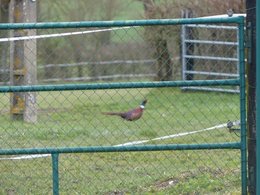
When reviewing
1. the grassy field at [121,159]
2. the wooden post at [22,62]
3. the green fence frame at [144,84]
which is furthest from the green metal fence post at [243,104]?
the wooden post at [22,62]

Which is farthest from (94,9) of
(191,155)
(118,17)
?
(191,155)

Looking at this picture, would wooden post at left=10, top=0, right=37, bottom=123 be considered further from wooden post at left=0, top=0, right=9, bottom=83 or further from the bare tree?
the bare tree

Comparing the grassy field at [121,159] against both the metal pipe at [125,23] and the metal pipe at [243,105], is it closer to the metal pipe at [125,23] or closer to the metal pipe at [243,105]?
the metal pipe at [243,105]

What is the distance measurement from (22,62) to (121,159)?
180 inches

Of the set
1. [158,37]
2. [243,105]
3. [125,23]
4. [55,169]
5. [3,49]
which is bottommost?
[55,169]

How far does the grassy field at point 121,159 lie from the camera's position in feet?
29.1

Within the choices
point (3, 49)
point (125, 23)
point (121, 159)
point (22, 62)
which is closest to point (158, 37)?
point (3, 49)

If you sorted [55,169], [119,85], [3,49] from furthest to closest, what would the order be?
[3,49] → [55,169] → [119,85]

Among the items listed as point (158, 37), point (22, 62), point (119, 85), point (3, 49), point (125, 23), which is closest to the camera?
point (125, 23)

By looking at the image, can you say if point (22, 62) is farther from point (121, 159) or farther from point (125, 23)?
point (125, 23)

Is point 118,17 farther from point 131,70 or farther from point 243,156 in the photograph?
point 243,156

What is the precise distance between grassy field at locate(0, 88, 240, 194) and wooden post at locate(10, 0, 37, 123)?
245mm

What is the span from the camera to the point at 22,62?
14508 mm

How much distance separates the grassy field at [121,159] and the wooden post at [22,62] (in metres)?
0.25
